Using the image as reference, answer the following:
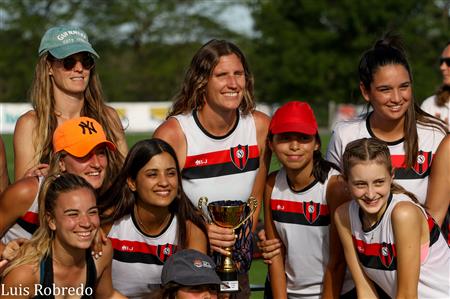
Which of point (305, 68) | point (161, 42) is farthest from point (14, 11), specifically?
point (305, 68)

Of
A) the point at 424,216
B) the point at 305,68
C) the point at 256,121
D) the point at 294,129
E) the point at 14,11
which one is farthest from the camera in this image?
the point at 14,11

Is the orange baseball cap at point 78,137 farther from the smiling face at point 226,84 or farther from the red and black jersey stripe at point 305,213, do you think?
the red and black jersey stripe at point 305,213

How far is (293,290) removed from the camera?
527cm

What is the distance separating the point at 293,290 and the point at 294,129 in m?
1.01

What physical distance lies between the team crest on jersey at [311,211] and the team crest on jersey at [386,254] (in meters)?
0.60

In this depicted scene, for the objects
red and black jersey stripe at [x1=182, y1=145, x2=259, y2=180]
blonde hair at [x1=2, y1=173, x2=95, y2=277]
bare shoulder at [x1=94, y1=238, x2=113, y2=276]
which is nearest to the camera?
blonde hair at [x1=2, y1=173, x2=95, y2=277]

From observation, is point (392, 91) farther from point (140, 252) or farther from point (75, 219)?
point (75, 219)

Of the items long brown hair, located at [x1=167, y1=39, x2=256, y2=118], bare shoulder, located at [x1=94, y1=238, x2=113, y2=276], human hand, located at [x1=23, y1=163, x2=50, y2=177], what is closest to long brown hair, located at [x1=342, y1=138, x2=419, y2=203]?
long brown hair, located at [x1=167, y1=39, x2=256, y2=118]

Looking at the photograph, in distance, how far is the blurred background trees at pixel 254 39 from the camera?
143 ft

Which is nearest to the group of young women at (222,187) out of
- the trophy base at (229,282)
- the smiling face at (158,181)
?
the smiling face at (158,181)

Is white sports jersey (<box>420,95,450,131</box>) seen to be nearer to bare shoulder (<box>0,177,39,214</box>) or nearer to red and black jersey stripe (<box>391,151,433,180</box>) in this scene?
red and black jersey stripe (<box>391,151,433,180</box>)

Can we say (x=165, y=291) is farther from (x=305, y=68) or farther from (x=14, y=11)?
(x=14, y=11)

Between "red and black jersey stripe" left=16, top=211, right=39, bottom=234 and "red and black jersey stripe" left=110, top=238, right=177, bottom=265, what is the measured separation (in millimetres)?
445

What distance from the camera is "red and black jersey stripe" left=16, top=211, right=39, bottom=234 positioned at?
4.84 meters
